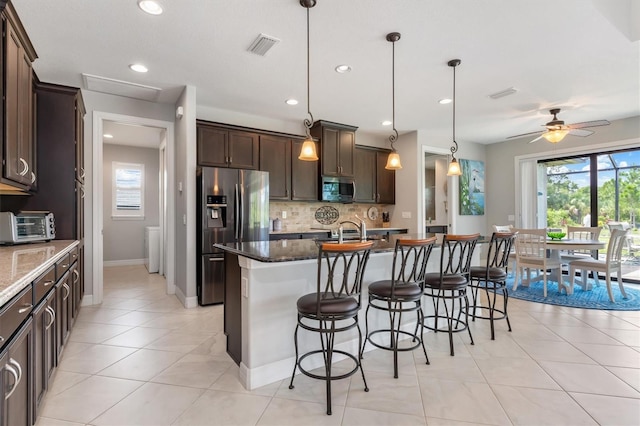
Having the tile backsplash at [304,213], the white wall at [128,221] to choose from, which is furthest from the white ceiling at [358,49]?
the white wall at [128,221]

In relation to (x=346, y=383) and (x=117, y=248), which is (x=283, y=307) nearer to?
(x=346, y=383)

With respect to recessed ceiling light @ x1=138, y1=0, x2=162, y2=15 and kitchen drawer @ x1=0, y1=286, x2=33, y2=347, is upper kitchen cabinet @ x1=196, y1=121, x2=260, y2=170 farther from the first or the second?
kitchen drawer @ x1=0, y1=286, x2=33, y2=347

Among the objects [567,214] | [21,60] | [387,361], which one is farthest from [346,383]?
[567,214]

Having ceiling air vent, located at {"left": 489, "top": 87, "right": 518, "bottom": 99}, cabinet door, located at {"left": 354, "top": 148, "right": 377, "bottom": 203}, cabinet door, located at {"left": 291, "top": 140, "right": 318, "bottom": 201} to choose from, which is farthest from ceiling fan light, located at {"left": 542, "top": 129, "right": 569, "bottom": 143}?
cabinet door, located at {"left": 291, "top": 140, "right": 318, "bottom": 201}

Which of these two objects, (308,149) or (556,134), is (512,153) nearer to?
(556,134)

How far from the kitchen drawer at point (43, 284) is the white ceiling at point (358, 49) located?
74.9 inches

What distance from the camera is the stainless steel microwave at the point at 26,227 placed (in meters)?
2.52

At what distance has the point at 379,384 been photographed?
7.11 ft

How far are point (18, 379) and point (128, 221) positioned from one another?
6.43 m

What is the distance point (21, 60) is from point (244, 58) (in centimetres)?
172

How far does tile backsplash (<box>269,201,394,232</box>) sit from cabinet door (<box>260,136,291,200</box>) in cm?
31

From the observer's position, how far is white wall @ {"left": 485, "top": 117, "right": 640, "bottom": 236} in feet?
17.5

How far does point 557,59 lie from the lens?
322 cm

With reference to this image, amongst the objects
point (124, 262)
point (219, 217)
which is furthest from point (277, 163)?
point (124, 262)
